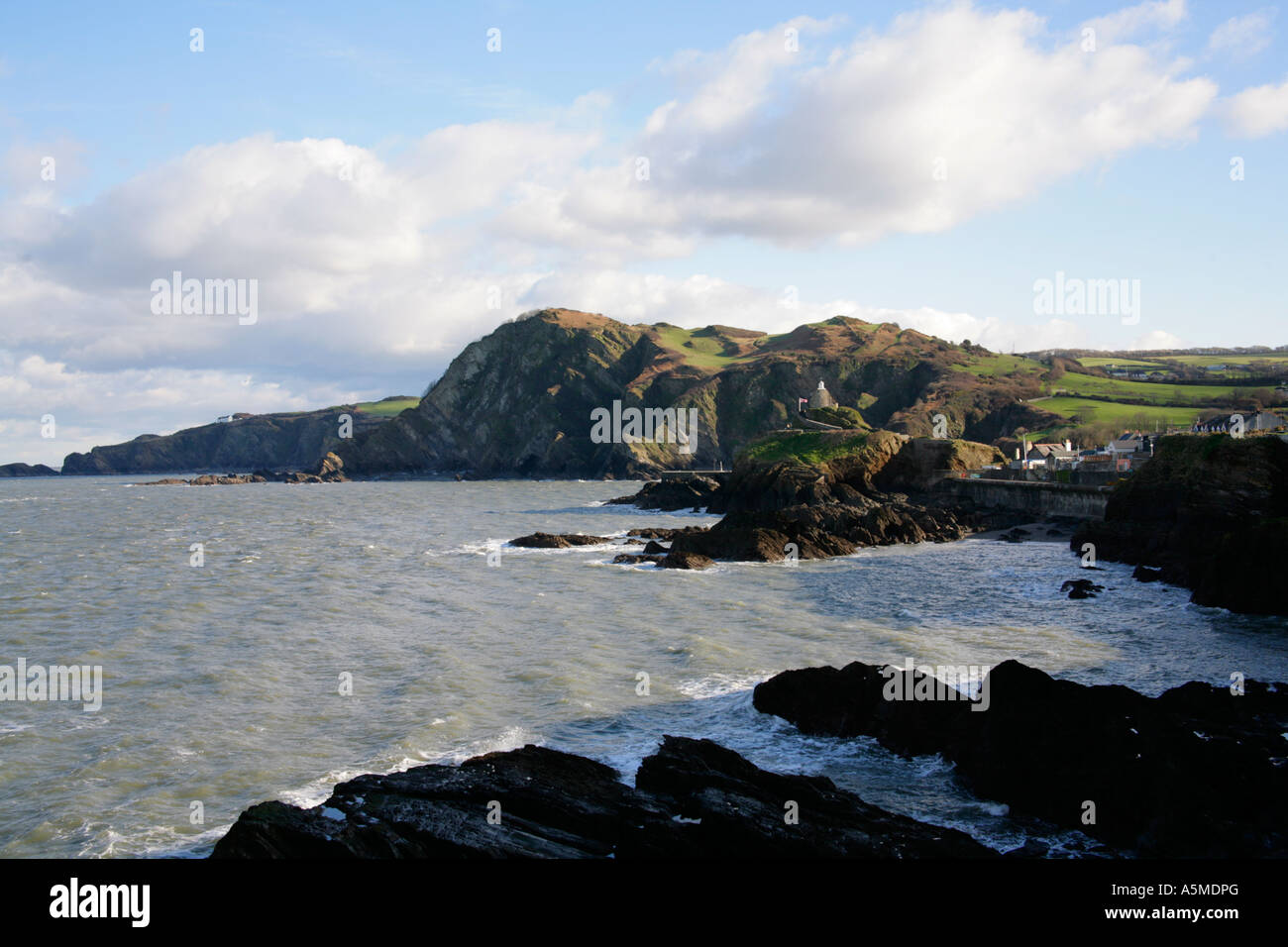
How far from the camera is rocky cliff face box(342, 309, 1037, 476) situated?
14850 centimetres

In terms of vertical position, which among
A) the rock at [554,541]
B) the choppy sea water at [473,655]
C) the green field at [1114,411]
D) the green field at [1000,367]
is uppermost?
the green field at [1000,367]

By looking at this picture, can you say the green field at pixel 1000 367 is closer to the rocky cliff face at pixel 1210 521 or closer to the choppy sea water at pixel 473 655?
the rocky cliff face at pixel 1210 521

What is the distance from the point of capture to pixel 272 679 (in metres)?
22.8

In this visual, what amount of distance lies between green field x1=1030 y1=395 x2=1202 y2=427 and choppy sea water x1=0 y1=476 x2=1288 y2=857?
2593 inches

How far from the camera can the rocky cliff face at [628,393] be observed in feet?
487

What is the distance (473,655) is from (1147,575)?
27575 mm

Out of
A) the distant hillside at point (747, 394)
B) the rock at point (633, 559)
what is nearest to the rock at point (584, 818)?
the rock at point (633, 559)

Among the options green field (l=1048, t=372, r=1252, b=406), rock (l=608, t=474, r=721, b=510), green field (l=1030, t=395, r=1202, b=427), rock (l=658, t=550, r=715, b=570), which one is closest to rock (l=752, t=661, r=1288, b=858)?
rock (l=658, t=550, r=715, b=570)

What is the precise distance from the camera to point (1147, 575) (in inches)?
1404

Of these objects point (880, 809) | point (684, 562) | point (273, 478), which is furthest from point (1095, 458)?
point (273, 478)

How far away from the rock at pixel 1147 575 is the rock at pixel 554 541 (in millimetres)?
29379
